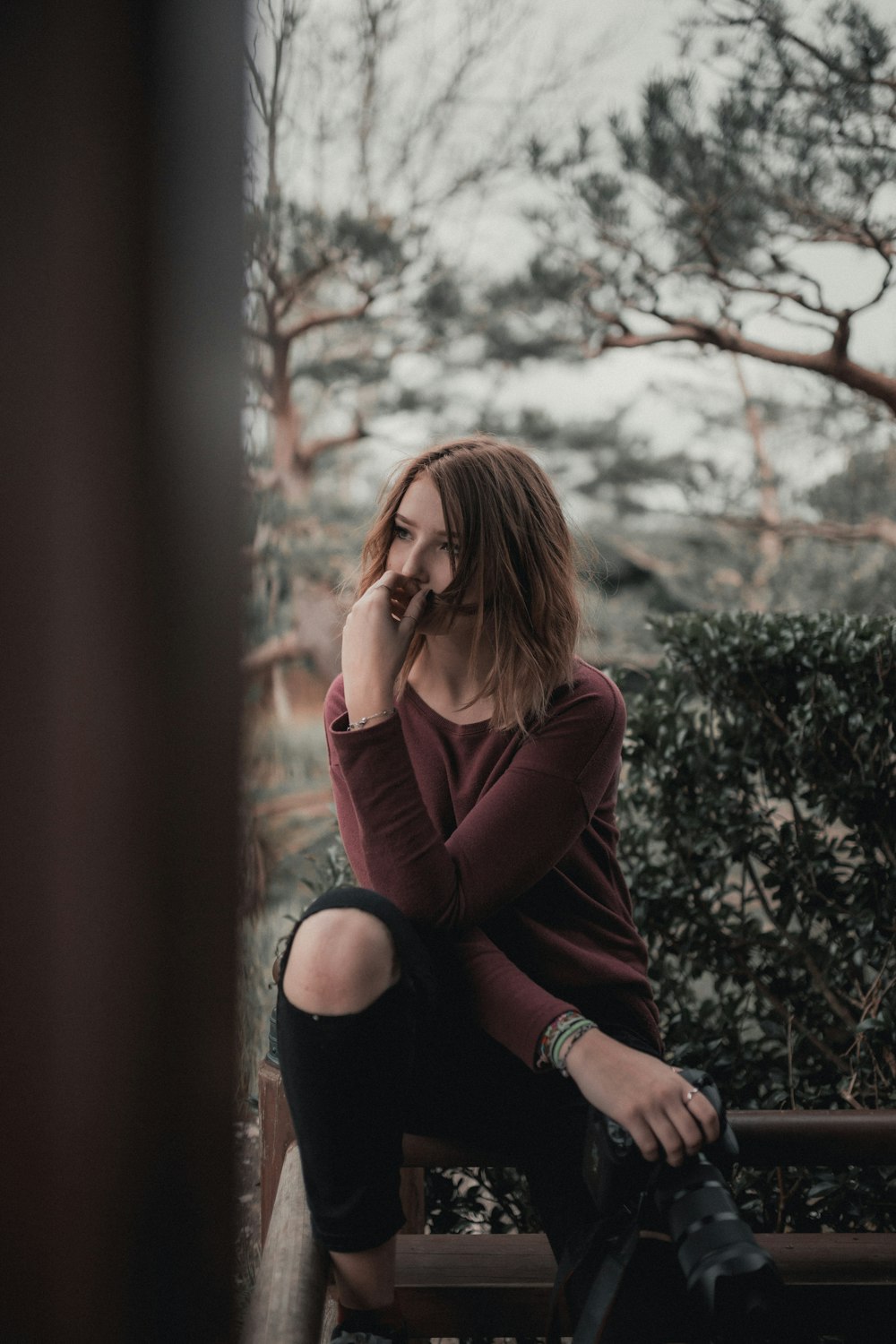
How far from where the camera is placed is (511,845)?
1.30 metres

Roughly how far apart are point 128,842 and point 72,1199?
4.4 inches

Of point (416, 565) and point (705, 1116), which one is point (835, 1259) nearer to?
point (705, 1116)

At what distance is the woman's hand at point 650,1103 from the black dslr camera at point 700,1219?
1cm

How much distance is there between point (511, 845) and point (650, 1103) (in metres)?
0.33

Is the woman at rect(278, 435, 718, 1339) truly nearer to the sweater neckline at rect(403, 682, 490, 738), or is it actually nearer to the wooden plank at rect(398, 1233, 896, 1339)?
the sweater neckline at rect(403, 682, 490, 738)

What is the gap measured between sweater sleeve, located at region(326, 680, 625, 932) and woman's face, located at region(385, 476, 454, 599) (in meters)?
0.20

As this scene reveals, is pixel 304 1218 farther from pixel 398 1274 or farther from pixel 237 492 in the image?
pixel 237 492

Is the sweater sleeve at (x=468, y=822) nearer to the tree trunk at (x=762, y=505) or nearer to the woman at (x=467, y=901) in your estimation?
the woman at (x=467, y=901)

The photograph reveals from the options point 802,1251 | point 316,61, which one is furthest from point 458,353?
point 802,1251

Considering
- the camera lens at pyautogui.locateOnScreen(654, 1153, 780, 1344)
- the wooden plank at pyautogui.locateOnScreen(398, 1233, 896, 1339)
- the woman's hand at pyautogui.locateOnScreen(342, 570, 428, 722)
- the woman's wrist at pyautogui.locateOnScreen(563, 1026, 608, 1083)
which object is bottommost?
the wooden plank at pyautogui.locateOnScreen(398, 1233, 896, 1339)

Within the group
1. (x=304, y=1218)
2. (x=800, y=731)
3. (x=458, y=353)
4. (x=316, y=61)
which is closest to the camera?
(x=304, y=1218)

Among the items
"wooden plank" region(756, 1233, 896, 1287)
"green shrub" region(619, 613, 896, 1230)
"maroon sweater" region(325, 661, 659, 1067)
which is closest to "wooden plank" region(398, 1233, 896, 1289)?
"wooden plank" region(756, 1233, 896, 1287)

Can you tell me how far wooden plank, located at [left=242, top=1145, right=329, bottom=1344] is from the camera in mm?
1029

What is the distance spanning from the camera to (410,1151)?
135 centimetres
